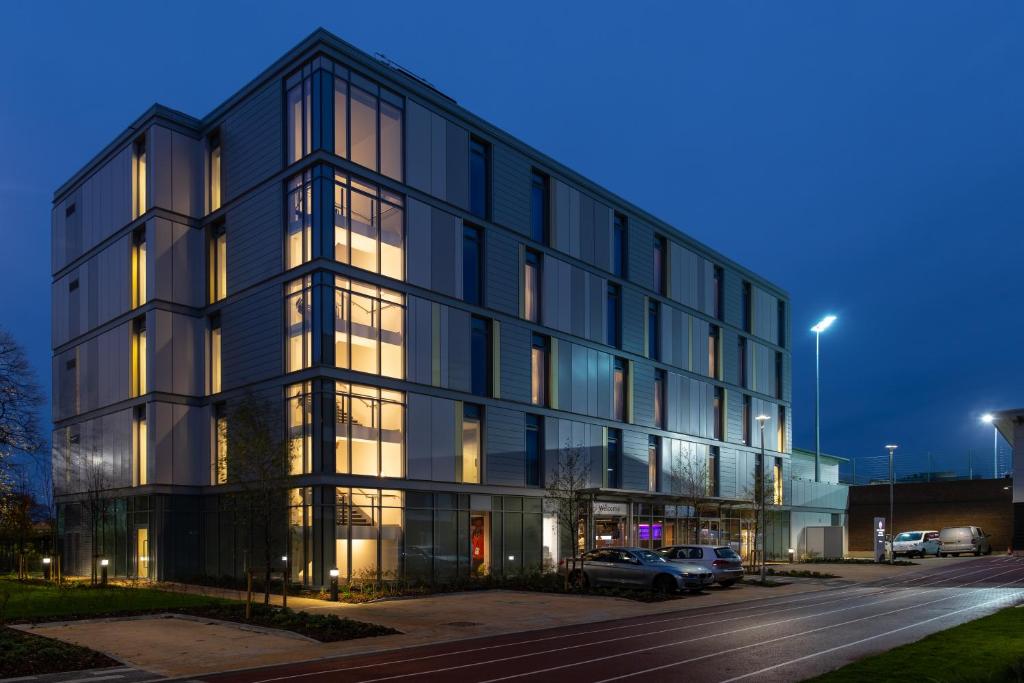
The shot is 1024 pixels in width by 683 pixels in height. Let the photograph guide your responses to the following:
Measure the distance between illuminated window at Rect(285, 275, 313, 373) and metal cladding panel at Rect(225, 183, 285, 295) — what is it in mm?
1465

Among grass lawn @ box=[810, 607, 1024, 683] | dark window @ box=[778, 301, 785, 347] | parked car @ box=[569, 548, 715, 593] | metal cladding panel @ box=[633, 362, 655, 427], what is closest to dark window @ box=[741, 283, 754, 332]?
dark window @ box=[778, 301, 785, 347]

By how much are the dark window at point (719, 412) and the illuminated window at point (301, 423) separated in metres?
32.6

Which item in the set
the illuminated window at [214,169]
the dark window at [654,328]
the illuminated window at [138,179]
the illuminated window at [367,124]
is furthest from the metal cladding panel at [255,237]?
the dark window at [654,328]

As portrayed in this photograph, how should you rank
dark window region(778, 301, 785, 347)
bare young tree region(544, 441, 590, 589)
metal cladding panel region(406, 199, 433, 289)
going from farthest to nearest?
dark window region(778, 301, 785, 347)
bare young tree region(544, 441, 590, 589)
metal cladding panel region(406, 199, 433, 289)

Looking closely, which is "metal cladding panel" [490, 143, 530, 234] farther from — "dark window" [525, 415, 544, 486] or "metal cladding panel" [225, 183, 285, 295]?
"metal cladding panel" [225, 183, 285, 295]

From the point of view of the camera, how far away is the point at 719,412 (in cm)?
5769

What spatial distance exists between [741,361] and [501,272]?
26995mm

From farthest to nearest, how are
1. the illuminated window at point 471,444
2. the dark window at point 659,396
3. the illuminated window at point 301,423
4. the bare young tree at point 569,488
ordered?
the dark window at point 659,396
the bare young tree at point 569,488
the illuminated window at point 471,444
the illuminated window at point 301,423

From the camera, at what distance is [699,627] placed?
21328mm

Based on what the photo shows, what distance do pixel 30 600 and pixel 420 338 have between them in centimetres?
1583

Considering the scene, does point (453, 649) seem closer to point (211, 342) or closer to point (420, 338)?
point (420, 338)

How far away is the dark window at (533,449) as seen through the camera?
132 ft

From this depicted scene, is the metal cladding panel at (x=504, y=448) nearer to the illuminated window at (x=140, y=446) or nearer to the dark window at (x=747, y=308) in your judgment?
the illuminated window at (x=140, y=446)

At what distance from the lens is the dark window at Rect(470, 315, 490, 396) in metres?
37.8
